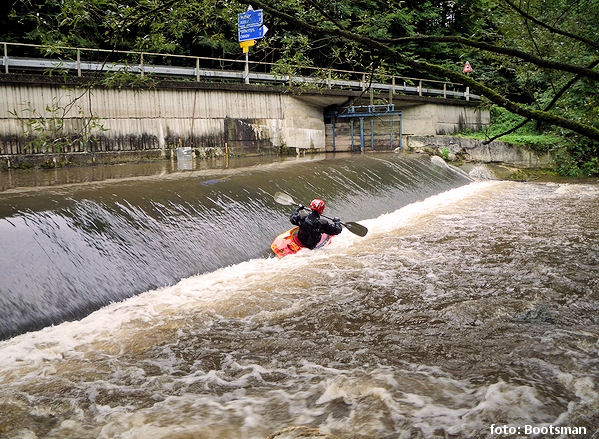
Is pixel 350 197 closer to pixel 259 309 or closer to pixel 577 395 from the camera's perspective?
pixel 259 309

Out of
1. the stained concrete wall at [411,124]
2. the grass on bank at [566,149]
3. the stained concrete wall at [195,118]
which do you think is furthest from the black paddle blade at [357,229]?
the stained concrete wall at [411,124]

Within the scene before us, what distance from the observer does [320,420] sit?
3.45m

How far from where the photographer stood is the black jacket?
8062 millimetres

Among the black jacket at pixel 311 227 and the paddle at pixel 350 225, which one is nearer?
the black jacket at pixel 311 227

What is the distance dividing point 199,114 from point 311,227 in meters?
9.65

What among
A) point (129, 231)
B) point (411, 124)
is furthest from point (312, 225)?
point (411, 124)

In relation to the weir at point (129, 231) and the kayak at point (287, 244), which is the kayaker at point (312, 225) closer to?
the kayak at point (287, 244)

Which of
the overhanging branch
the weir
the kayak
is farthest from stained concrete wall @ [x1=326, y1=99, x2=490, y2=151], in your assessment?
the overhanging branch

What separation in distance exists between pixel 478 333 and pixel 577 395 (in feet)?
4.06

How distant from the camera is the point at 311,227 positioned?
26.4ft

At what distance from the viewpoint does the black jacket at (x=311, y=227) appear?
317 inches

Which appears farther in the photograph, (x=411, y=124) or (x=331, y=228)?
(x=411, y=124)

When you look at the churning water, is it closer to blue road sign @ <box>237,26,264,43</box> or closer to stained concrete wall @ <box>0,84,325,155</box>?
stained concrete wall @ <box>0,84,325,155</box>

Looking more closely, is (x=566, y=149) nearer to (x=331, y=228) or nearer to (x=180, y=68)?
(x=180, y=68)
